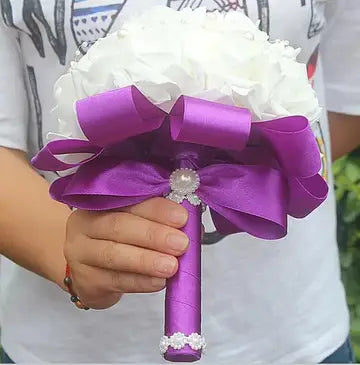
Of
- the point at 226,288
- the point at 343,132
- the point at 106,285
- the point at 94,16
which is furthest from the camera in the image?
the point at 343,132

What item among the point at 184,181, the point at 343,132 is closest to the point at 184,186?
the point at 184,181

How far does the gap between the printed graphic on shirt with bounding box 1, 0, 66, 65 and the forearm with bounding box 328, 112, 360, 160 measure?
0.44m

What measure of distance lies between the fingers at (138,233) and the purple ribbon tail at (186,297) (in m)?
0.01

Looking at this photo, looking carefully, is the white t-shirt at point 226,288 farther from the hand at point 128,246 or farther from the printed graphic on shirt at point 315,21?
the hand at point 128,246

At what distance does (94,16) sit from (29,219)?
211 mm

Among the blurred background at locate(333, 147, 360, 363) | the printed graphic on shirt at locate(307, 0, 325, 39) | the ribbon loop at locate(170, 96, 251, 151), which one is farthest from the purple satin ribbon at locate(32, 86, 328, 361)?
the blurred background at locate(333, 147, 360, 363)

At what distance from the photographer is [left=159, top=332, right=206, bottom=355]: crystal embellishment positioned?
2.09 ft

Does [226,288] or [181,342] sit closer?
[181,342]

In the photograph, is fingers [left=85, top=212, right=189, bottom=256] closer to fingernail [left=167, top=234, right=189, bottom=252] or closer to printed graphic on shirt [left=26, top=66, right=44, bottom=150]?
fingernail [left=167, top=234, right=189, bottom=252]

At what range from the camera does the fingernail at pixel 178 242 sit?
0.65 m

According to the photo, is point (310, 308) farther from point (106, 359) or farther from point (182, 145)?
point (182, 145)

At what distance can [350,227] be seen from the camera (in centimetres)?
165

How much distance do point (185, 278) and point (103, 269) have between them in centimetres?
9

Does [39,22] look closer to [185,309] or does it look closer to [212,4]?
[212,4]
